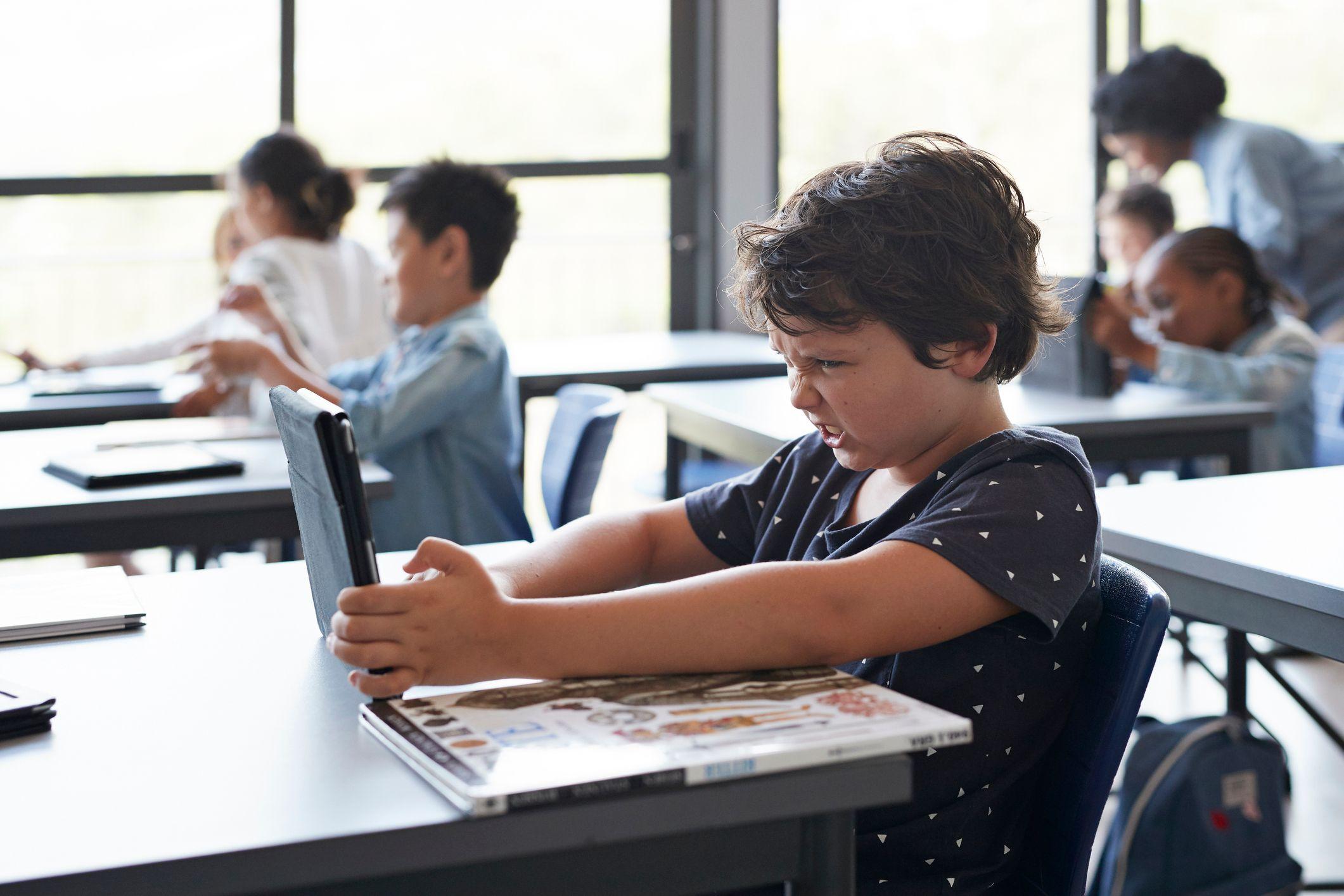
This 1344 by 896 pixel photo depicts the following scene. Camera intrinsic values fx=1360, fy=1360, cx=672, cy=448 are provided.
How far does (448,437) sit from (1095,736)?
4.86ft

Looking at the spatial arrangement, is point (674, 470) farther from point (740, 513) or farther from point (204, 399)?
point (740, 513)

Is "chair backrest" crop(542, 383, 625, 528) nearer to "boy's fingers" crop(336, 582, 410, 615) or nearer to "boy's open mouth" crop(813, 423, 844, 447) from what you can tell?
"boy's open mouth" crop(813, 423, 844, 447)

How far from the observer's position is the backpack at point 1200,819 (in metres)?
1.76

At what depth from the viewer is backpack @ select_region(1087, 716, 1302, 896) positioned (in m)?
1.76

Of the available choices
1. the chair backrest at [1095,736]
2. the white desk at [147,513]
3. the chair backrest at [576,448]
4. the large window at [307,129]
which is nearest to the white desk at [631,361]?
the large window at [307,129]

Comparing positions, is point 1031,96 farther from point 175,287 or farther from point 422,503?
point 422,503

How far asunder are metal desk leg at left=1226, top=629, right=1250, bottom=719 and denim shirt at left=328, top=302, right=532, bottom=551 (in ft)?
3.84

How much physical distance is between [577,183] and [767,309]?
360 centimetres

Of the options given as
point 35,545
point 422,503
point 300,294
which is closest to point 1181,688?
point 422,503

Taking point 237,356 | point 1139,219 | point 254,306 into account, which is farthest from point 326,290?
point 1139,219

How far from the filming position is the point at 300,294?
3123mm

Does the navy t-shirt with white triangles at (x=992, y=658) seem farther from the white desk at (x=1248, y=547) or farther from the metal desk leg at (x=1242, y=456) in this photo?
the metal desk leg at (x=1242, y=456)

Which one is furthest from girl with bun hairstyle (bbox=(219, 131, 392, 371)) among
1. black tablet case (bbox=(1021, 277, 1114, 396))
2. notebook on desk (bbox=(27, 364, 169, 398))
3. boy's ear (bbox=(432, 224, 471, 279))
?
black tablet case (bbox=(1021, 277, 1114, 396))

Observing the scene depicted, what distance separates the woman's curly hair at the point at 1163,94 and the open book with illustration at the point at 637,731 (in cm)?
310
